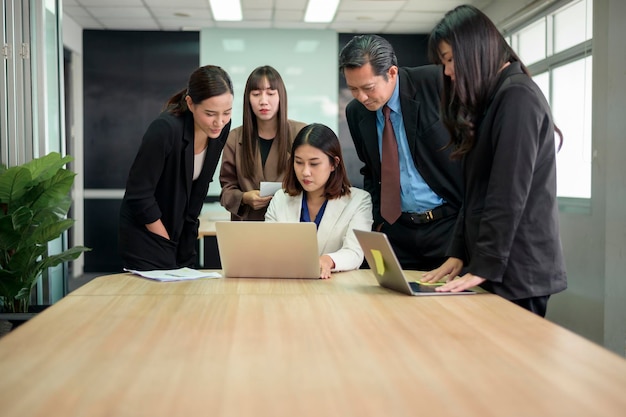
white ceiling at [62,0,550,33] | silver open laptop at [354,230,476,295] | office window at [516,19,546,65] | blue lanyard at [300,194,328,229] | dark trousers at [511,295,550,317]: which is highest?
white ceiling at [62,0,550,33]

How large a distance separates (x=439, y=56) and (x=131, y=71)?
22.1ft

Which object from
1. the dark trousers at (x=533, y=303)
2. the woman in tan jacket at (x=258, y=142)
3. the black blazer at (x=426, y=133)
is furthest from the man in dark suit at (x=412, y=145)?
the dark trousers at (x=533, y=303)

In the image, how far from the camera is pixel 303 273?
242 cm

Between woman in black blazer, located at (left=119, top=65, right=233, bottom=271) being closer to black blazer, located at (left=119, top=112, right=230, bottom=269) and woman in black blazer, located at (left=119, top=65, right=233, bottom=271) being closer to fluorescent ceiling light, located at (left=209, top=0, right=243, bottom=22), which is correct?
black blazer, located at (left=119, top=112, right=230, bottom=269)

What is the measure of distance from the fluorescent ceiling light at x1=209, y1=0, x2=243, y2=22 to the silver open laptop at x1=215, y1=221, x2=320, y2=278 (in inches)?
200

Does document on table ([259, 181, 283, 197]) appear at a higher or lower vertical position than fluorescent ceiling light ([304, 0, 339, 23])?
lower

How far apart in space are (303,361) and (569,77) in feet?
15.4

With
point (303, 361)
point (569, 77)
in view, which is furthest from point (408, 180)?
point (569, 77)

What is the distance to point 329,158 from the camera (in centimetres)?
290

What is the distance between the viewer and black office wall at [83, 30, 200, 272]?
8258mm

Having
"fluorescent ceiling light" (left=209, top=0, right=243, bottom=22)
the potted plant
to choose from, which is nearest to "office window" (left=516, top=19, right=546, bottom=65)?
"fluorescent ceiling light" (left=209, top=0, right=243, bottom=22)

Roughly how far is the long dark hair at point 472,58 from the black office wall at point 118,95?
6.55 m

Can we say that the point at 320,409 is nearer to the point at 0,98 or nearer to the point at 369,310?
the point at 369,310

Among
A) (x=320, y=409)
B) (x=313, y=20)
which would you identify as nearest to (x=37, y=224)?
(x=320, y=409)
